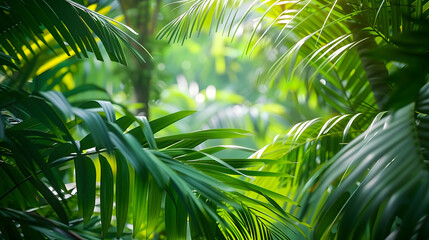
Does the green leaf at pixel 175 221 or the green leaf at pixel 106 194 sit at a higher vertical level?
the green leaf at pixel 106 194

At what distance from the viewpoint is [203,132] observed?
62 centimetres

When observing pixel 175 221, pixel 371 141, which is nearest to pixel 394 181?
pixel 371 141

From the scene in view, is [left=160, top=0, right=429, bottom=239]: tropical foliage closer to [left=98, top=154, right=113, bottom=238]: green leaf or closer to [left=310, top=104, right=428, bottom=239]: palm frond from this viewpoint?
[left=310, top=104, right=428, bottom=239]: palm frond

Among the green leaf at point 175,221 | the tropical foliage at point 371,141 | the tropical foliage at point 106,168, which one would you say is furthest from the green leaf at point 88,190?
the tropical foliage at point 371,141

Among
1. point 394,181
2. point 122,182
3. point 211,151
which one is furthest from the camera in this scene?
point 211,151

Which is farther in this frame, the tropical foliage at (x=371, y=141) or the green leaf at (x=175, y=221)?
the green leaf at (x=175, y=221)

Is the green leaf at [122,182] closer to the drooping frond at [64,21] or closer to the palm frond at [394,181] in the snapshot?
the drooping frond at [64,21]

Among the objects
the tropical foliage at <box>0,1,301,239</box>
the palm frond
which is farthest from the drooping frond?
the palm frond

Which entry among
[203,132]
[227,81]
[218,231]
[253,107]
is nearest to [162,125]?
[203,132]

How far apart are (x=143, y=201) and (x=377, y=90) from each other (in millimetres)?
471

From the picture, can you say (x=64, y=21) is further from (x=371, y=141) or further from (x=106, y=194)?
(x=371, y=141)

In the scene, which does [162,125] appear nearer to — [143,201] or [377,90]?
[143,201]

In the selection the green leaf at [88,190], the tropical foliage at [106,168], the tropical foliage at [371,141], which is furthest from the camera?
the green leaf at [88,190]

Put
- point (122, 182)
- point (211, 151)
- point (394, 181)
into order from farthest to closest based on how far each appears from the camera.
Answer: point (211, 151), point (122, 182), point (394, 181)
